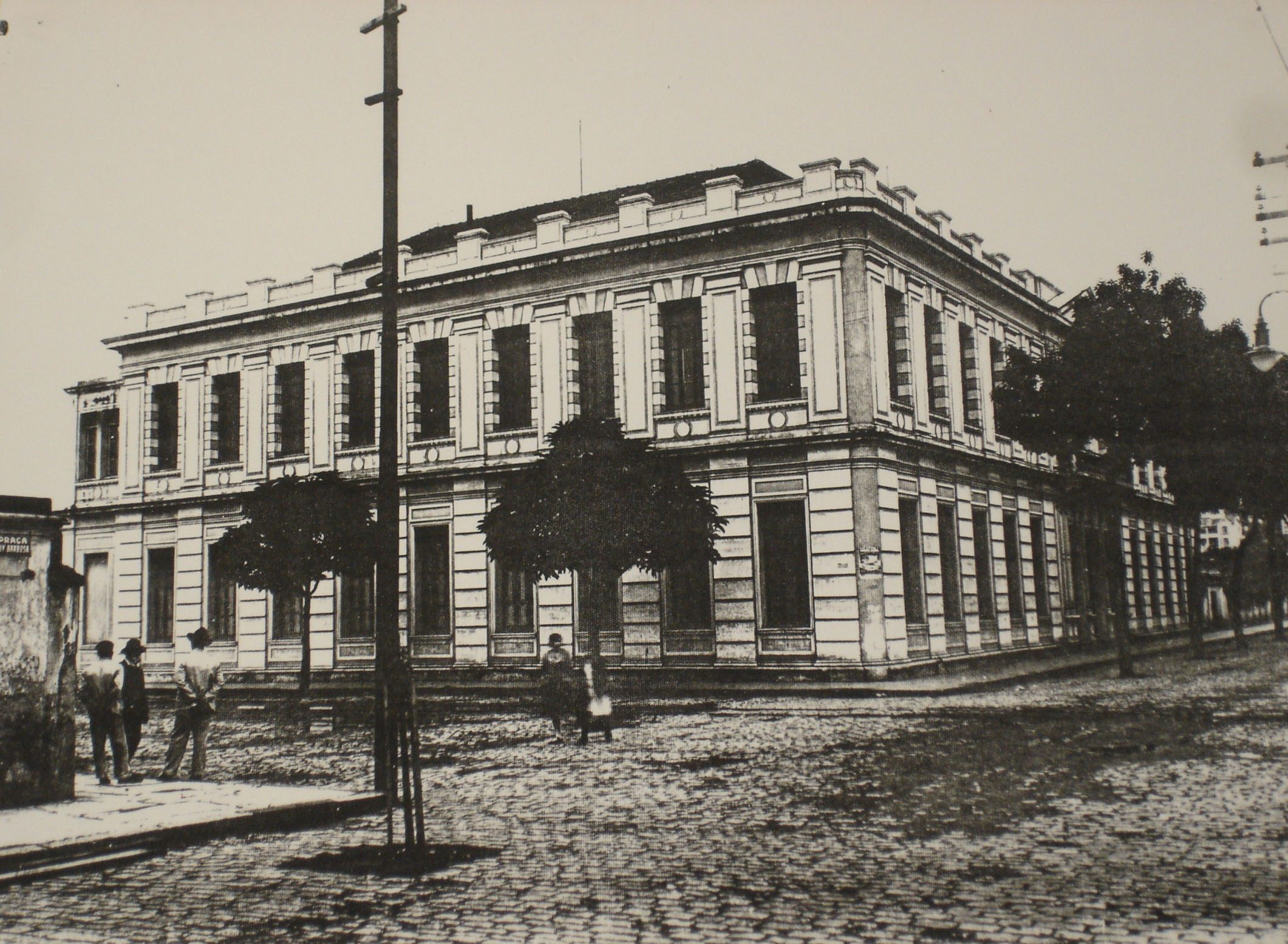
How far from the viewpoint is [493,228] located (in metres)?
31.3

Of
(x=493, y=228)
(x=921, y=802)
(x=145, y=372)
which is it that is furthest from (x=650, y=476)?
(x=145, y=372)

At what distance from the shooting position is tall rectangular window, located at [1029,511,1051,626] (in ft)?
95.6

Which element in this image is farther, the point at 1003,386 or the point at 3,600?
the point at 1003,386

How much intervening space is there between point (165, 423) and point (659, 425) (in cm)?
1522

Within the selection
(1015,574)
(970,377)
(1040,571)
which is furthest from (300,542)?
(1040,571)

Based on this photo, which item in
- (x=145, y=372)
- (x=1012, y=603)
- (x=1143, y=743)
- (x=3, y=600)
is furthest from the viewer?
(x=145, y=372)

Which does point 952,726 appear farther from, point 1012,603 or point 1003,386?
point 1012,603

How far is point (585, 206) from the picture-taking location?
1153 inches

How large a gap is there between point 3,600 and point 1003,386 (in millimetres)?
20458

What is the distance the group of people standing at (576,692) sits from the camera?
1409cm

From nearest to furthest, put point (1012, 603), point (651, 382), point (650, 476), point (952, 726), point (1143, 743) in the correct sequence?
point (1143, 743) → point (952, 726) → point (650, 476) → point (651, 382) → point (1012, 603)

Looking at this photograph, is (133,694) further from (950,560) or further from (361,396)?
(950,560)

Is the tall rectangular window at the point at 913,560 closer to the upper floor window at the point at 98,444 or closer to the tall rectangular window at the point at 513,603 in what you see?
the tall rectangular window at the point at 513,603

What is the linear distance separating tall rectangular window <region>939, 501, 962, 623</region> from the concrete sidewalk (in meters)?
16.9
